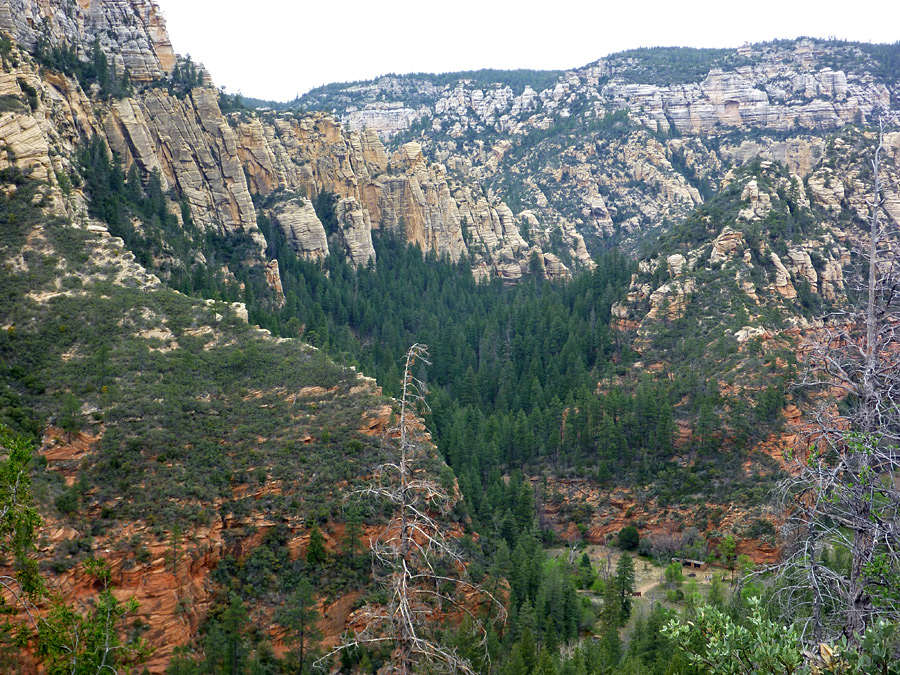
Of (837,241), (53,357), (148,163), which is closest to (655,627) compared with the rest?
(53,357)

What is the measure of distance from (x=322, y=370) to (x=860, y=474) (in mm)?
49389

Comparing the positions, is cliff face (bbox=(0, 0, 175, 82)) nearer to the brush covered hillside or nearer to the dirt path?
the brush covered hillside

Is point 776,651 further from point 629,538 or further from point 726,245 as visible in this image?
point 726,245

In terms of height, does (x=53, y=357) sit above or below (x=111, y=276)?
below

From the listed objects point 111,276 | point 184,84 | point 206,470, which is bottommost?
point 206,470

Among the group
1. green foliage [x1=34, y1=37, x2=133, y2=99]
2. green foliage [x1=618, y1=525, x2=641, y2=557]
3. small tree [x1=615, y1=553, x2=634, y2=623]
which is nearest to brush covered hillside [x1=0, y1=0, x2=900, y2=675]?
green foliage [x1=618, y1=525, x2=641, y2=557]

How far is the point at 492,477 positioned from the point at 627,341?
3102 cm

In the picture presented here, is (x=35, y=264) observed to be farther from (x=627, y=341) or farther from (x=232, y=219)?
(x=627, y=341)

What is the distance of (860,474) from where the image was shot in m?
12.8

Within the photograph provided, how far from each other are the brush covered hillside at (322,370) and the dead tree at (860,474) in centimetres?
117

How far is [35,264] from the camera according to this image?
54969mm

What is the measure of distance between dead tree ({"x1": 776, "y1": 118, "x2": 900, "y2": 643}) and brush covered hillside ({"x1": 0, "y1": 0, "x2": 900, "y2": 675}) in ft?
3.83

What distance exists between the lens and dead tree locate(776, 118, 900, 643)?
12.6 m

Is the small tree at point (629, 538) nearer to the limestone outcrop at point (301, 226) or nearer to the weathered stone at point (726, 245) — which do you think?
the weathered stone at point (726, 245)
